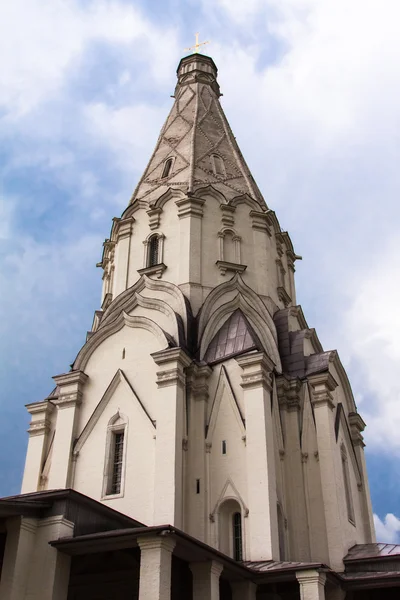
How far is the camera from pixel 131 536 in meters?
10.3

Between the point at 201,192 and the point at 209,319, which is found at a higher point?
the point at 201,192

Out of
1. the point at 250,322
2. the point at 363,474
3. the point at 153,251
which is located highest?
the point at 153,251

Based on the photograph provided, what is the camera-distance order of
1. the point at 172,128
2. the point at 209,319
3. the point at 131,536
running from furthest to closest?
the point at 172,128 < the point at 209,319 < the point at 131,536

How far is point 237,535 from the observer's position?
1414 centimetres

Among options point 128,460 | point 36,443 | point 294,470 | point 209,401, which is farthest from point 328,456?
point 36,443

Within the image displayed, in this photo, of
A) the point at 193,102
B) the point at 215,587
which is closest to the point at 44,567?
the point at 215,587

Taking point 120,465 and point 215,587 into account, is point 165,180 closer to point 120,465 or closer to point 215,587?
point 120,465

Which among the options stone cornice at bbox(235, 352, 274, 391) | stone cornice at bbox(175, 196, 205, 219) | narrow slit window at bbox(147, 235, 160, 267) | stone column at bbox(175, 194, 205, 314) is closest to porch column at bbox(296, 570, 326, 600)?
stone cornice at bbox(235, 352, 274, 391)

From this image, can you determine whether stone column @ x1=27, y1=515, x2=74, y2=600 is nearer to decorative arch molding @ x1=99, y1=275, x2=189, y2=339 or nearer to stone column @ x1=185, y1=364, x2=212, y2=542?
stone column @ x1=185, y1=364, x2=212, y2=542

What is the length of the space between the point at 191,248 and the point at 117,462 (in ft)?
21.4

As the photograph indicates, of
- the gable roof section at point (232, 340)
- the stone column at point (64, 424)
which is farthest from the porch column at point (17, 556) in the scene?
the gable roof section at point (232, 340)

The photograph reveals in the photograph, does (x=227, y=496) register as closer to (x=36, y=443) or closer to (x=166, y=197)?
(x=36, y=443)

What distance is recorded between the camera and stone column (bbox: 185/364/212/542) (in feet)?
46.6

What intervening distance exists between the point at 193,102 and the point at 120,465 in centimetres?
1468
